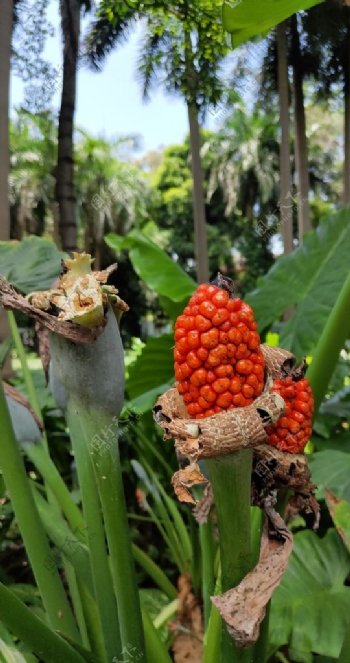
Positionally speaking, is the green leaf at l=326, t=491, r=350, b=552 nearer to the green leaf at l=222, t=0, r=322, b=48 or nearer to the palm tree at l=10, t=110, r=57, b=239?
the green leaf at l=222, t=0, r=322, b=48

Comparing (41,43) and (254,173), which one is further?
(254,173)

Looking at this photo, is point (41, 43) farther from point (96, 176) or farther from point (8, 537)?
point (8, 537)

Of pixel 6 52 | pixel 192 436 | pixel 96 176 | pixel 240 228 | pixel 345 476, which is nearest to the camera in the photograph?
pixel 192 436

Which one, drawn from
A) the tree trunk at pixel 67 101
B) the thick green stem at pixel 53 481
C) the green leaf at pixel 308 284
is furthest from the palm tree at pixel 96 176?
the thick green stem at pixel 53 481

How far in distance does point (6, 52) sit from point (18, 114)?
0.11m

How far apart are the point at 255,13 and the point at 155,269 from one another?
2.13 ft

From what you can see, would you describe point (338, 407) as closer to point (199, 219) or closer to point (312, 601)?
point (312, 601)

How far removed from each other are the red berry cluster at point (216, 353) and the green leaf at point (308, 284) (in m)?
0.51

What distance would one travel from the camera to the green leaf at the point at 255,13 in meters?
0.32

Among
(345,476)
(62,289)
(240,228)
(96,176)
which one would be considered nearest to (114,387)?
(62,289)

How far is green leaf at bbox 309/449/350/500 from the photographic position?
1.82 feet

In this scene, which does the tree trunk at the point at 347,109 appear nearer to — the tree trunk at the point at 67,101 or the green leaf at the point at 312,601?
the tree trunk at the point at 67,101

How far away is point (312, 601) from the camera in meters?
0.50

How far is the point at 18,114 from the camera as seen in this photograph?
797mm
